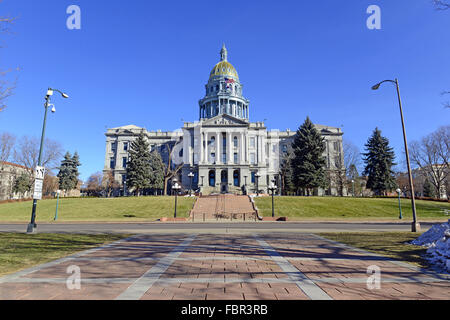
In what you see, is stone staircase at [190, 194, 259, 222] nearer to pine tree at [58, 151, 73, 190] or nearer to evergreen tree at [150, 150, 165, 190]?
evergreen tree at [150, 150, 165, 190]

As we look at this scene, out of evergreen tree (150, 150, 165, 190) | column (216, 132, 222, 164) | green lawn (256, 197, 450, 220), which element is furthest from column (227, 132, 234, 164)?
green lawn (256, 197, 450, 220)

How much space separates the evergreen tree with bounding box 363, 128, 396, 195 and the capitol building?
21.6 ft

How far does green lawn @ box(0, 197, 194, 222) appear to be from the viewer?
98.8 feet

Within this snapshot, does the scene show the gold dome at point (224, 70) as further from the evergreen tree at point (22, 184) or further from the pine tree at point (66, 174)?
the evergreen tree at point (22, 184)

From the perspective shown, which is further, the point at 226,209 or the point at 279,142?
the point at 279,142

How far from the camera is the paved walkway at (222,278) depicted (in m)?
4.01

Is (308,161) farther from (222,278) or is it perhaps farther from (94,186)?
(94,186)

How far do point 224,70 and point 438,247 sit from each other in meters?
82.9

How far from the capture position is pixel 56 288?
4324mm

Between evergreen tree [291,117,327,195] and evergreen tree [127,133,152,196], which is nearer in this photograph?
evergreen tree [291,117,327,195]

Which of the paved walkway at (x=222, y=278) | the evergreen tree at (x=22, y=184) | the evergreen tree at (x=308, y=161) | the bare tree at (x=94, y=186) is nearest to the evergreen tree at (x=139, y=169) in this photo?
the bare tree at (x=94, y=186)
